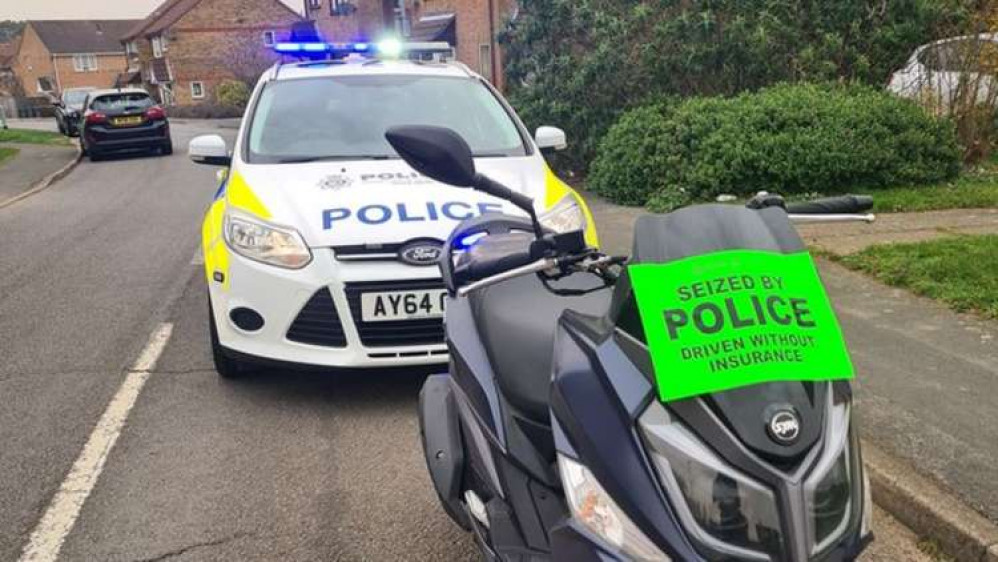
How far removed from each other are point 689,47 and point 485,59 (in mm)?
13198

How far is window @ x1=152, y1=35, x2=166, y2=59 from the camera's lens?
200 feet

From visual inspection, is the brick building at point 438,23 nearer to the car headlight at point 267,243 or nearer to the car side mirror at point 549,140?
the car side mirror at point 549,140

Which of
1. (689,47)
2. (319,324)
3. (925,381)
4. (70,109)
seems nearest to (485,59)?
(689,47)

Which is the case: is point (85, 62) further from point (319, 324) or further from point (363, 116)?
point (319, 324)

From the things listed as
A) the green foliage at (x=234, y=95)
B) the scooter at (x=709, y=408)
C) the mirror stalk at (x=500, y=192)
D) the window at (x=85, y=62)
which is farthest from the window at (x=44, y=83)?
the scooter at (x=709, y=408)

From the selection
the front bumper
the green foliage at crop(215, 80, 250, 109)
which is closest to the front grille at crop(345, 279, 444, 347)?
the front bumper

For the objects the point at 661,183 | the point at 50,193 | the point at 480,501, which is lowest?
the point at 50,193

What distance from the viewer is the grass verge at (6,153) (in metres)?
21.0

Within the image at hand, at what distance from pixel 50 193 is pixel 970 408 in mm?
15016

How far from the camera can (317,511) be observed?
360cm

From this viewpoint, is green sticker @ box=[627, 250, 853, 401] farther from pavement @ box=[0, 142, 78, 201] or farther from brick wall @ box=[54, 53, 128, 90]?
brick wall @ box=[54, 53, 128, 90]

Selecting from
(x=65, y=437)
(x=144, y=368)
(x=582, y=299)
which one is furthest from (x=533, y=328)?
(x=144, y=368)

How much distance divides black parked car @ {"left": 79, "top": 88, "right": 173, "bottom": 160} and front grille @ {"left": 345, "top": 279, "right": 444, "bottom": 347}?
19.0 metres

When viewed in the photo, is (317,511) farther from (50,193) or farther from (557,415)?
(50,193)
